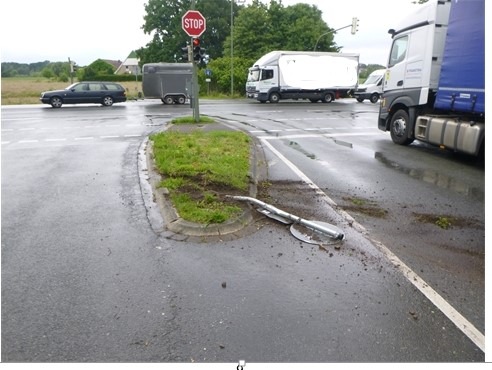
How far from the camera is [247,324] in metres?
2.83

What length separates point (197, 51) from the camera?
12.5 meters

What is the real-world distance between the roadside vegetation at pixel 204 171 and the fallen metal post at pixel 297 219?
31 centimetres

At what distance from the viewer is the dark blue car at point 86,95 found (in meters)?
23.3

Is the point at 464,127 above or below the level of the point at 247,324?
above

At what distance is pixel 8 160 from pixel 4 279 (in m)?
6.29

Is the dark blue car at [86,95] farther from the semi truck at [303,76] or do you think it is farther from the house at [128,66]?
the house at [128,66]

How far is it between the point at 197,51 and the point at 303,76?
17157 millimetres

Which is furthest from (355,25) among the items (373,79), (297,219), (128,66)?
(128,66)

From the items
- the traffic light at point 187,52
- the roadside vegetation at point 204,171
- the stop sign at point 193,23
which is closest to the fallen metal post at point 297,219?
the roadside vegetation at point 204,171

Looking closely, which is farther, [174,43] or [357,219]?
[174,43]

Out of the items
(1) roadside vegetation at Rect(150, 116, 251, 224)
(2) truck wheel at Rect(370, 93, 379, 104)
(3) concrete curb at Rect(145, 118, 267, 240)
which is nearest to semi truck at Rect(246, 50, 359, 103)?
(2) truck wheel at Rect(370, 93, 379, 104)

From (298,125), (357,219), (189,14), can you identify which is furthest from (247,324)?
(298,125)

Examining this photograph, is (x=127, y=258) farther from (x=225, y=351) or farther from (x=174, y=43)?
(x=174, y=43)

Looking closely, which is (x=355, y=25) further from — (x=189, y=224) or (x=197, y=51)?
(x=189, y=224)
